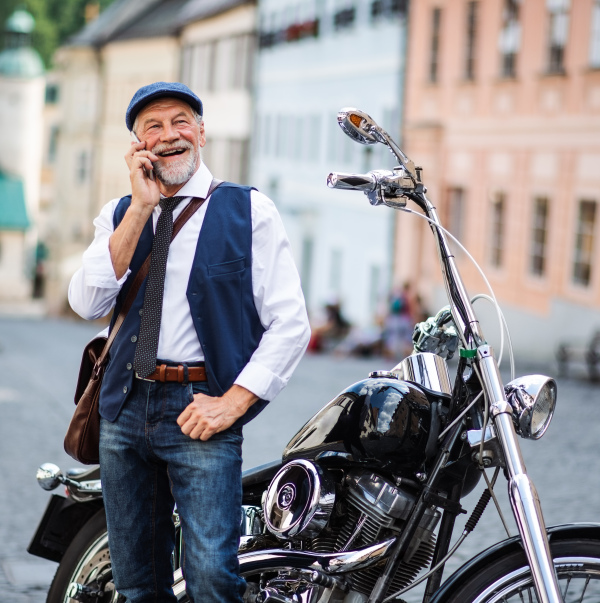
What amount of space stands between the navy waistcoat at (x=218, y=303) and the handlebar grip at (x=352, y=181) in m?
0.29

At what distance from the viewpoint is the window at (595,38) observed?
69.8 ft

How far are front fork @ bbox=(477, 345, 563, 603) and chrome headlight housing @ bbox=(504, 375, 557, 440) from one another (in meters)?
0.05

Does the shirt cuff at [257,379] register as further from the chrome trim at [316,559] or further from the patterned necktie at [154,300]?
the chrome trim at [316,559]

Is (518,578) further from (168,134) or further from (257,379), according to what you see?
(168,134)

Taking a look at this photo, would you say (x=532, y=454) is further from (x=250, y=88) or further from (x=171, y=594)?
(x=250, y=88)

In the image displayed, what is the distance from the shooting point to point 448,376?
Result: 3344 millimetres

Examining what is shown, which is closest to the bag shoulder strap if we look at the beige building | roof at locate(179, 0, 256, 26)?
roof at locate(179, 0, 256, 26)

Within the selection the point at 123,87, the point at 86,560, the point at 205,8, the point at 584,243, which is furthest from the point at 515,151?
the point at 123,87

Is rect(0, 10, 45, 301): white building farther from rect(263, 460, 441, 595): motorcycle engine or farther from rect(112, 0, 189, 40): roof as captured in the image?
rect(263, 460, 441, 595): motorcycle engine

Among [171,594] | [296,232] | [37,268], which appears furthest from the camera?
[37,268]

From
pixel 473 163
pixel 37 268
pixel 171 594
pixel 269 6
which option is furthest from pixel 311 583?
pixel 37 268

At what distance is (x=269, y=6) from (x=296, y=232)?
7.65 meters

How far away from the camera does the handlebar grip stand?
10.2ft

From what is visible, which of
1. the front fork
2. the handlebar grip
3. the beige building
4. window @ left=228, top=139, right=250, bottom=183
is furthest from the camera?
the beige building
